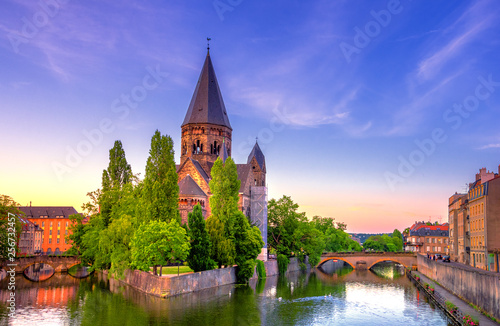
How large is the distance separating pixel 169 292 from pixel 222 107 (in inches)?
1988

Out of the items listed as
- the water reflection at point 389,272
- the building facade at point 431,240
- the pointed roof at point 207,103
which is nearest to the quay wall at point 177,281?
the pointed roof at point 207,103

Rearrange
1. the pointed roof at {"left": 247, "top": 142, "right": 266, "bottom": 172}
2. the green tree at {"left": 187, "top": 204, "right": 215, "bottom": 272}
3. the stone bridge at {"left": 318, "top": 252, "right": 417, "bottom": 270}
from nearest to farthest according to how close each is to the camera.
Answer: the green tree at {"left": 187, "top": 204, "right": 215, "bottom": 272}
the stone bridge at {"left": 318, "top": 252, "right": 417, "bottom": 270}
the pointed roof at {"left": 247, "top": 142, "right": 266, "bottom": 172}

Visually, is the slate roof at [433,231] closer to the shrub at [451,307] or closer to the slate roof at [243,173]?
the slate roof at [243,173]

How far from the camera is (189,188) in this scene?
6962 cm

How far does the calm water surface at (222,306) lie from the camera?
3456 cm

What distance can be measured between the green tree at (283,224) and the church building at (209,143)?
489 cm

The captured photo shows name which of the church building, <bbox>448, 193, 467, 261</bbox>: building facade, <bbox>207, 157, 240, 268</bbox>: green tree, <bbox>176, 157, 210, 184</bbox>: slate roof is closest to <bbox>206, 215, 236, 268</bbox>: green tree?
<bbox>207, 157, 240, 268</bbox>: green tree

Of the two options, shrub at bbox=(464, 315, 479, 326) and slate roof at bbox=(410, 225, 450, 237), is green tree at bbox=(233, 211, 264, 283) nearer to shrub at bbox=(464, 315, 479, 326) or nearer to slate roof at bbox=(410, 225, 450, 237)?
shrub at bbox=(464, 315, 479, 326)

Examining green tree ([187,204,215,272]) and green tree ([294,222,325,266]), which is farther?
green tree ([294,222,325,266])

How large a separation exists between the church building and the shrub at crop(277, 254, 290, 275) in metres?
5.61

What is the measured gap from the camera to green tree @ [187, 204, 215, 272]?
48.8 metres

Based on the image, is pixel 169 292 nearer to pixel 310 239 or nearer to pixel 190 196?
pixel 190 196

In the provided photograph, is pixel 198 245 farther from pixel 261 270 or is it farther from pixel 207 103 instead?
pixel 207 103

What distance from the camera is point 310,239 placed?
8519 centimetres
